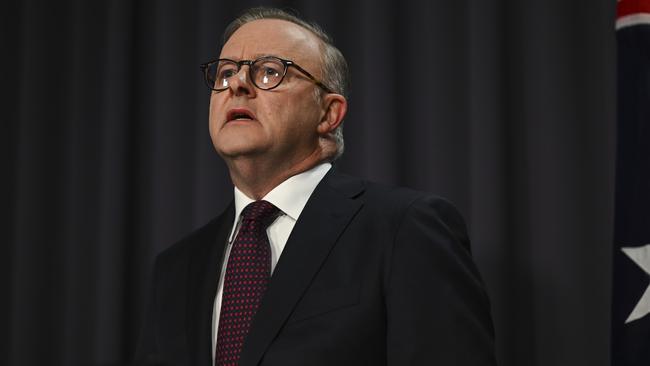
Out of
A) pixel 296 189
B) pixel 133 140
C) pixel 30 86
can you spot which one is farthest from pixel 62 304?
pixel 296 189

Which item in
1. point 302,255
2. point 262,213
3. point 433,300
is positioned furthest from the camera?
point 262,213

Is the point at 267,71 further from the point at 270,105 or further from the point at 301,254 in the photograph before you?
the point at 301,254

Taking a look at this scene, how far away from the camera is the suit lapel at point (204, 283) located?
4.51ft

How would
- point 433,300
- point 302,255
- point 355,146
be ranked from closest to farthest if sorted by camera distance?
point 433,300
point 302,255
point 355,146

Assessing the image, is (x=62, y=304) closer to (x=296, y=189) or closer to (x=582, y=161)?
(x=296, y=189)

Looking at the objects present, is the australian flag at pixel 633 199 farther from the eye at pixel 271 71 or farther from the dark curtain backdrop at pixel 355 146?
the eye at pixel 271 71

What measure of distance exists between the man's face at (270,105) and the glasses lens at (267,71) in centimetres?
2

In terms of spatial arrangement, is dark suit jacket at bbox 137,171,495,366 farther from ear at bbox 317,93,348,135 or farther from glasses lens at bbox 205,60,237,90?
glasses lens at bbox 205,60,237,90

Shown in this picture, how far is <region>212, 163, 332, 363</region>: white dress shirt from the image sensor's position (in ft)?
4.66

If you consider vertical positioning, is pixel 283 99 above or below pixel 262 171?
above

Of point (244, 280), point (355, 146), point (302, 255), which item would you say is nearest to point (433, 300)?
point (302, 255)

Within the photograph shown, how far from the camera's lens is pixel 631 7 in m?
1.53

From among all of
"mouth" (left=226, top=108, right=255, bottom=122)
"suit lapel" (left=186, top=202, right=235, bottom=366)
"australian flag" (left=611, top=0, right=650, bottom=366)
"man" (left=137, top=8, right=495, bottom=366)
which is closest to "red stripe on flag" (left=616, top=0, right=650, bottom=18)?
"australian flag" (left=611, top=0, right=650, bottom=366)

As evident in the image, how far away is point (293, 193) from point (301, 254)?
0.19 metres
